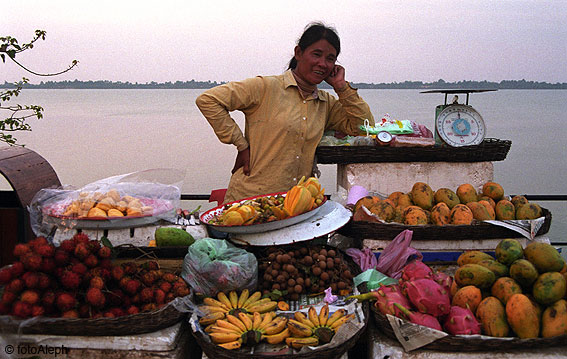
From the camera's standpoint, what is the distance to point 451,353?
192 cm

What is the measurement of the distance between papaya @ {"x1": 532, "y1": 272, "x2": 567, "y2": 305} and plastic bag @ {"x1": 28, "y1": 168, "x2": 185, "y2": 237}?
2049 millimetres

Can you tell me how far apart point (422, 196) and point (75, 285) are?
2009 mm

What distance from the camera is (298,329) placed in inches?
77.4

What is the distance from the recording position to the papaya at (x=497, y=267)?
213cm

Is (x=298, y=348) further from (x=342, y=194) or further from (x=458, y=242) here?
(x=342, y=194)

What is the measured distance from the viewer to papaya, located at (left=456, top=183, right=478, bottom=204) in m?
2.81

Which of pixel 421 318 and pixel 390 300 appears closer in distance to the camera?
pixel 421 318

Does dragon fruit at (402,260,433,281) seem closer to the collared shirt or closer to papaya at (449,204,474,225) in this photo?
papaya at (449,204,474,225)

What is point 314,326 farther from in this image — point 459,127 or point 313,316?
point 459,127

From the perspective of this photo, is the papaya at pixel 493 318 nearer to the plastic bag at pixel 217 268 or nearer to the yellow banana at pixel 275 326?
the yellow banana at pixel 275 326

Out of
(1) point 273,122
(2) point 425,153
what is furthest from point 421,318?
(1) point 273,122

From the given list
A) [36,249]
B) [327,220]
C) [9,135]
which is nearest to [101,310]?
[36,249]

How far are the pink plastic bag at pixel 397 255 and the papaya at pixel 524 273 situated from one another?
53 centimetres

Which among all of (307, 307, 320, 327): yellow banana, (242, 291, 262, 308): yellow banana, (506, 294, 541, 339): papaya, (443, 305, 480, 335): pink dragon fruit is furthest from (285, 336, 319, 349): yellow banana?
(506, 294, 541, 339): papaya
